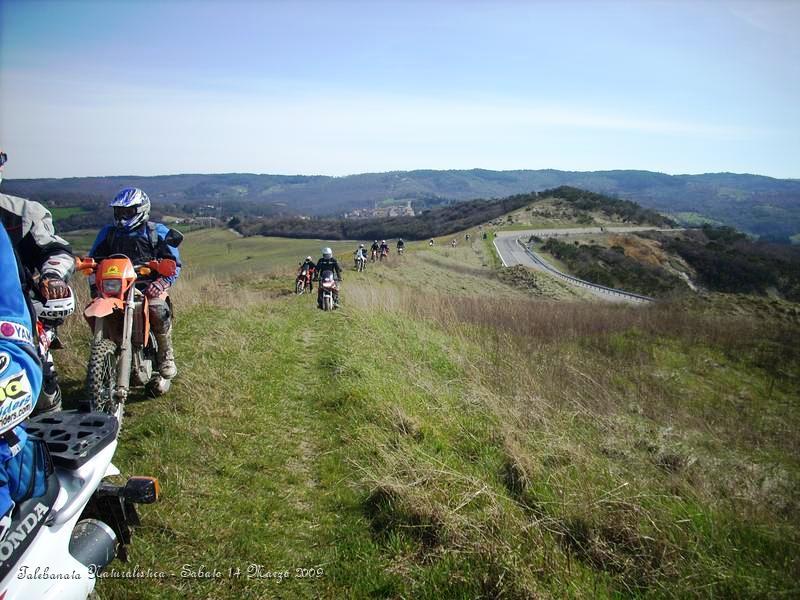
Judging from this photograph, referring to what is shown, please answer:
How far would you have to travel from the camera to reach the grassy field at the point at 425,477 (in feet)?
9.44

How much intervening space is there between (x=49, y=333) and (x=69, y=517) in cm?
298

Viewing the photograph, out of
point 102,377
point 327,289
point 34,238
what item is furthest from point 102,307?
point 327,289

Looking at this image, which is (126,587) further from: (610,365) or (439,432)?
(610,365)

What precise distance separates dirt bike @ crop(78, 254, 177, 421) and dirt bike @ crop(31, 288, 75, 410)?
250mm

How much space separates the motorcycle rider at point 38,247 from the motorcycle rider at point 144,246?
1041mm

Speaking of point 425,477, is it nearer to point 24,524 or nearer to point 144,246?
point 24,524

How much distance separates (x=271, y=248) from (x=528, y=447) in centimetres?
6411

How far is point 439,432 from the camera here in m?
4.96

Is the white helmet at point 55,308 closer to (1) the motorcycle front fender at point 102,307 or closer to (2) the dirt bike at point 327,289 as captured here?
(1) the motorcycle front fender at point 102,307

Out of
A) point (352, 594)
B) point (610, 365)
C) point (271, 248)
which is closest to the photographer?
point (352, 594)

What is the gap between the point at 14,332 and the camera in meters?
1.75

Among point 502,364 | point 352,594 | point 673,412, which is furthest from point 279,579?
point 673,412

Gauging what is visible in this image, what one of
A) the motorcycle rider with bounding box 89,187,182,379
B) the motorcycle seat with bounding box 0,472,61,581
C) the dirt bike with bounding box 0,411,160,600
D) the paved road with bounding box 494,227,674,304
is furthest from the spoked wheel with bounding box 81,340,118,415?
the paved road with bounding box 494,227,674,304

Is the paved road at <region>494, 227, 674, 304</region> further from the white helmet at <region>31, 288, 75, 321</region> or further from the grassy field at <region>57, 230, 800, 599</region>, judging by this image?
the white helmet at <region>31, 288, 75, 321</region>
